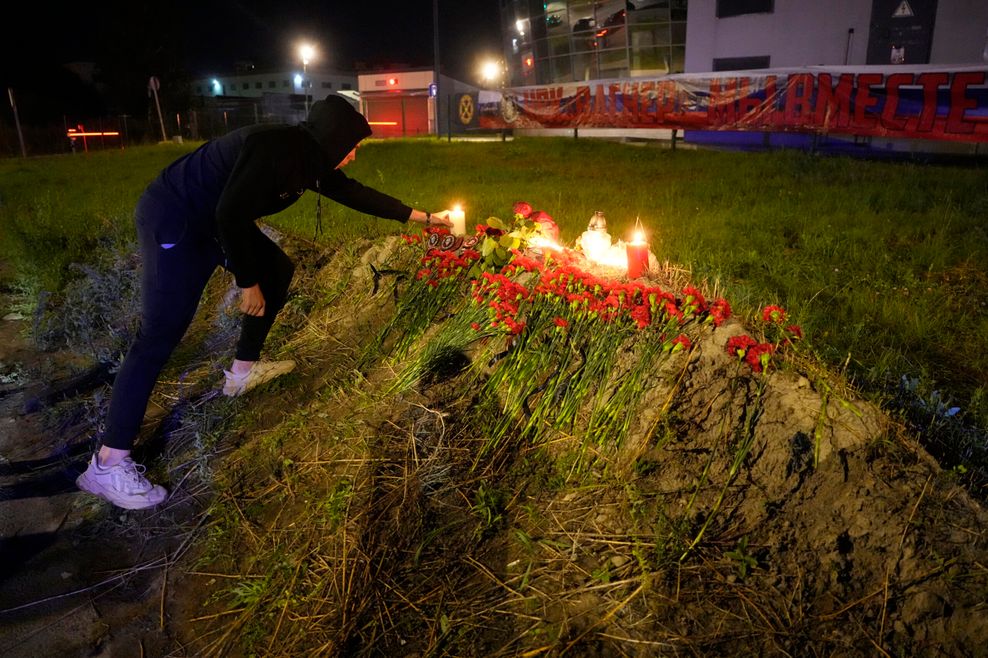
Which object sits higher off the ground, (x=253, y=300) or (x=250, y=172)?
(x=250, y=172)

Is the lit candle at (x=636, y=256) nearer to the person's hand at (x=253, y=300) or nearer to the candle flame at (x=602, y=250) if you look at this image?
the candle flame at (x=602, y=250)

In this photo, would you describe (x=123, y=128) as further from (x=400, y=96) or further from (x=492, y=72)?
(x=492, y=72)

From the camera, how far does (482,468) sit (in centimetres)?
259

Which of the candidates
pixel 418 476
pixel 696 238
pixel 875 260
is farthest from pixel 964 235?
pixel 418 476

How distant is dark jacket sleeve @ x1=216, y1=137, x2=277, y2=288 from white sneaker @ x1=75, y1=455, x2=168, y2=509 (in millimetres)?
1052

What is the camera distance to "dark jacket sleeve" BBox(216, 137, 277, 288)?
8.16ft

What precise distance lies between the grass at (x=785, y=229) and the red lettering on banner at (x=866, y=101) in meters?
3.33

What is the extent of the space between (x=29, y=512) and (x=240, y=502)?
38.1 inches

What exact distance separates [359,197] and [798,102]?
47.9ft

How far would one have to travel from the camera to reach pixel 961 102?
1228 centimetres

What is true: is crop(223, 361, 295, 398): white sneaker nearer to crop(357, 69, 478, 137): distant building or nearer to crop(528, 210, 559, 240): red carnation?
crop(528, 210, 559, 240): red carnation

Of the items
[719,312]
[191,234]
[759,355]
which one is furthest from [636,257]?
[191,234]

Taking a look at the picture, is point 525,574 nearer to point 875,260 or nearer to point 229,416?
point 229,416

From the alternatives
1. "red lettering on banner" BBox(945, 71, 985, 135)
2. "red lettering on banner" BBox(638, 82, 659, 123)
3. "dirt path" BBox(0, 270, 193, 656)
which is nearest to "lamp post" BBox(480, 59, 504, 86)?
"red lettering on banner" BBox(638, 82, 659, 123)
